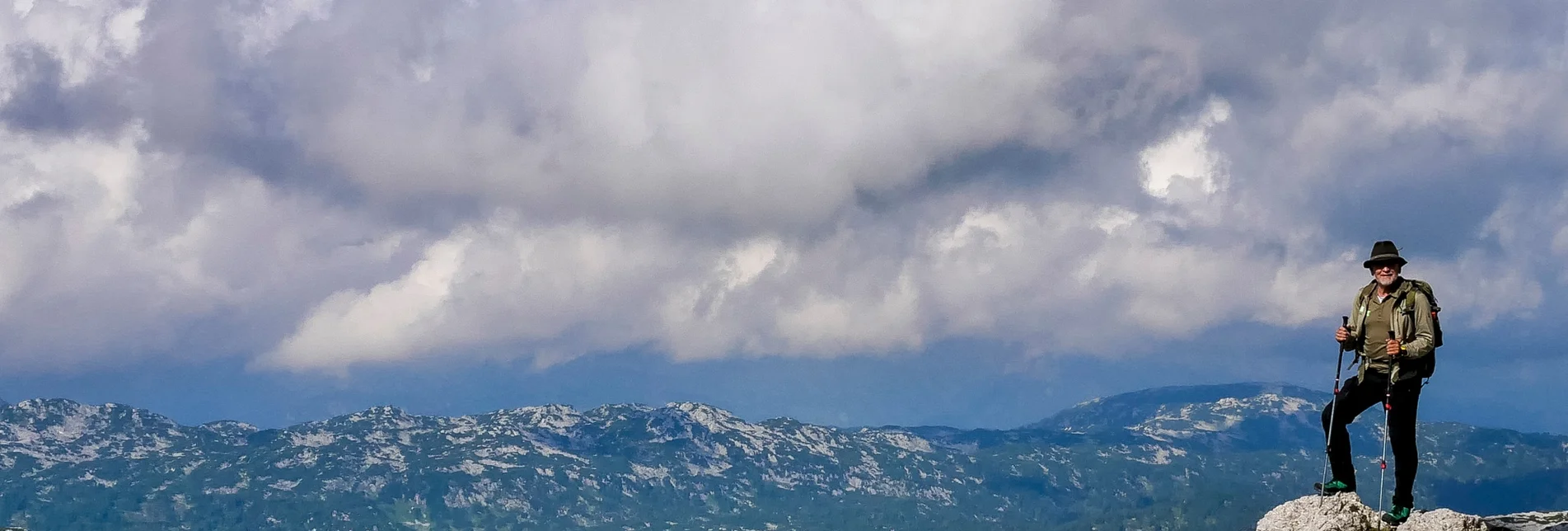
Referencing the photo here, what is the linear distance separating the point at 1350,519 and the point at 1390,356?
3521 mm

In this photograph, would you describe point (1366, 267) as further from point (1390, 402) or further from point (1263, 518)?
point (1263, 518)

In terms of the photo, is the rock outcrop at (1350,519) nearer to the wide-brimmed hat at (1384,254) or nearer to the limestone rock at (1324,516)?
the limestone rock at (1324,516)

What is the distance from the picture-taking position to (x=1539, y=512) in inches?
1053

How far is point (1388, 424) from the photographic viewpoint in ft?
72.6

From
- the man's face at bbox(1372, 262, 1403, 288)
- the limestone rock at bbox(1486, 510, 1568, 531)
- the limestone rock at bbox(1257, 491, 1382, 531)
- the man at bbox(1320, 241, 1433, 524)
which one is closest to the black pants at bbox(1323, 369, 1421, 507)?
the man at bbox(1320, 241, 1433, 524)

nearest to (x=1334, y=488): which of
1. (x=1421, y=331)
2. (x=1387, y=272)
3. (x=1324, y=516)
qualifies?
(x=1324, y=516)

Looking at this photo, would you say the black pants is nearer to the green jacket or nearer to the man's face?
the green jacket

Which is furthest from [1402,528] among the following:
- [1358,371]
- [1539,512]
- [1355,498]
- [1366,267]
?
[1539,512]

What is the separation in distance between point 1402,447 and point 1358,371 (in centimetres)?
165

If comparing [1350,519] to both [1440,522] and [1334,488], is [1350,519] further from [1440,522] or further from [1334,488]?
[1440,522]

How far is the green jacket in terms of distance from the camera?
2117 centimetres

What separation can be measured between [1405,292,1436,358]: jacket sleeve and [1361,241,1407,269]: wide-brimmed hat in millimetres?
717

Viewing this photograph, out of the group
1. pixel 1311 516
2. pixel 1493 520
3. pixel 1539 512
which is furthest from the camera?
pixel 1539 512

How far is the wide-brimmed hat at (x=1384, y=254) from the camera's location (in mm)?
21547
